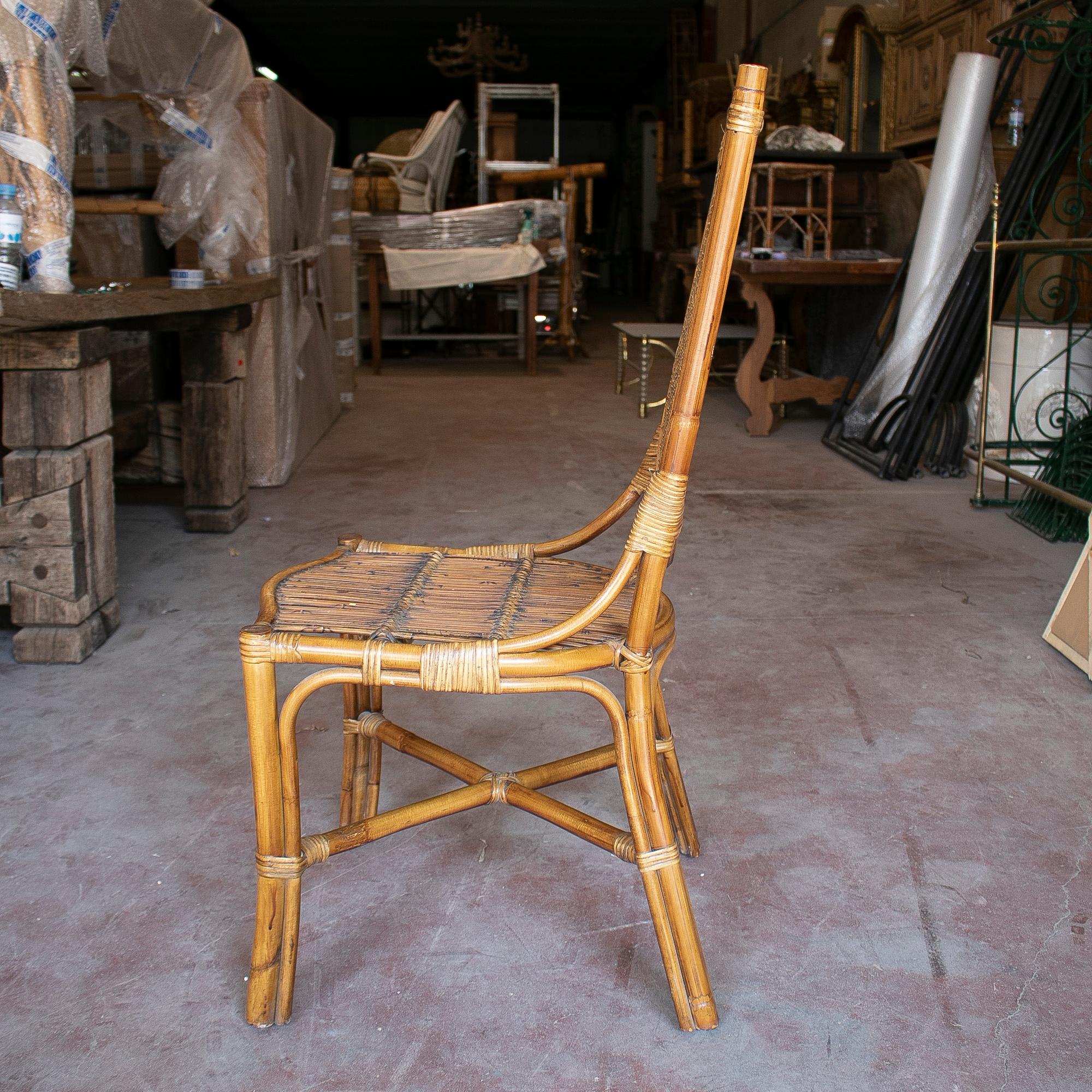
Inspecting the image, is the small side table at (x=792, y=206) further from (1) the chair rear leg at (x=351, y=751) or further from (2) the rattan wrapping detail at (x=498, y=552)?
(1) the chair rear leg at (x=351, y=751)

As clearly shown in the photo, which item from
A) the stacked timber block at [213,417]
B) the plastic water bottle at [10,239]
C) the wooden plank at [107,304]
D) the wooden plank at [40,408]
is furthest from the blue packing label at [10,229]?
the stacked timber block at [213,417]

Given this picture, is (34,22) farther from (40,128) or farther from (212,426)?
(212,426)

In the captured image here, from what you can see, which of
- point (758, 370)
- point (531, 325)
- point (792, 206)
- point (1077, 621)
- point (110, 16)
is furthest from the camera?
point (531, 325)

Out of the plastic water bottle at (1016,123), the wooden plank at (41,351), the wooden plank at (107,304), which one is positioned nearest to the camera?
the wooden plank at (107,304)

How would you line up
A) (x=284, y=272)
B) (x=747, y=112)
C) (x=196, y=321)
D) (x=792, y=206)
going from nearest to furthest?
(x=747, y=112)
(x=196, y=321)
(x=284, y=272)
(x=792, y=206)

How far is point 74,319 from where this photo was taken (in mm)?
2127

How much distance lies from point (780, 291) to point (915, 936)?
548 cm

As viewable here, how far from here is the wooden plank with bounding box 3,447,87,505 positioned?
2299 mm

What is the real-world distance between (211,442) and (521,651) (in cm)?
240

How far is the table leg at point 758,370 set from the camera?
5.11 meters

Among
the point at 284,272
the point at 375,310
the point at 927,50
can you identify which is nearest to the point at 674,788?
the point at 284,272

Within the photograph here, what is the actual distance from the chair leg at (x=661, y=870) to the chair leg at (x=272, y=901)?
0.40 meters

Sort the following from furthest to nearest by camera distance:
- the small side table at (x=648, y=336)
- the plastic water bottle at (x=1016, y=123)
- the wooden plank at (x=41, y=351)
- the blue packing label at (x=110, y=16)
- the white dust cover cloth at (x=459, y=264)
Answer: the white dust cover cloth at (x=459, y=264) → the small side table at (x=648, y=336) → the plastic water bottle at (x=1016, y=123) → the blue packing label at (x=110, y=16) → the wooden plank at (x=41, y=351)

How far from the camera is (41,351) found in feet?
7.45
